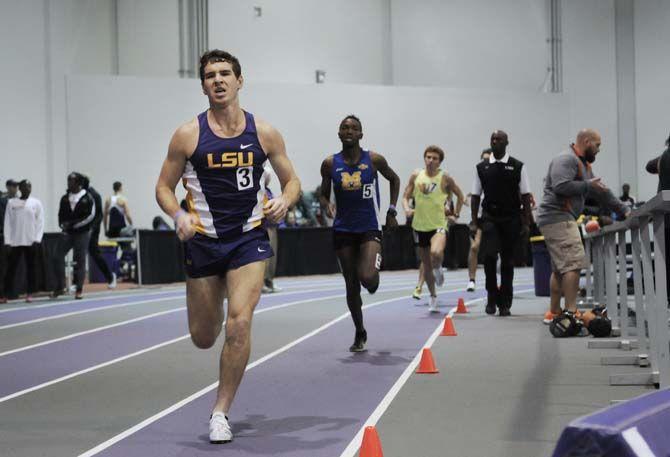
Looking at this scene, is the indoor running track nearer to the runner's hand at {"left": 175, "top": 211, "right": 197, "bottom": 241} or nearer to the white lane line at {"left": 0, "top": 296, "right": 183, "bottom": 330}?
the white lane line at {"left": 0, "top": 296, "right": 183, "bottom": 330}

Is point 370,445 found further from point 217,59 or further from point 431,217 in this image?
point 431,217

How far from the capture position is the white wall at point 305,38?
2491 centimetres

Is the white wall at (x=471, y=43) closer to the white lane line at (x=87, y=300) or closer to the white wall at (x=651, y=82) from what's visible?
the white wall at (x=651, y=82)

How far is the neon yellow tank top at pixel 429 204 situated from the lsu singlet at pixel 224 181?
703 cm

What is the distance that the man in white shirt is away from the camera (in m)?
15.3

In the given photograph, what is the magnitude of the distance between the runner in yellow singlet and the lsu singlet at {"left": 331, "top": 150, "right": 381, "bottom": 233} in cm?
344

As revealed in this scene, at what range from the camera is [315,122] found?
2480 cm

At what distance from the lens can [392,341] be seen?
9.36 metres

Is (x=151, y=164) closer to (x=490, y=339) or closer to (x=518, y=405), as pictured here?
(x=490, y=339)

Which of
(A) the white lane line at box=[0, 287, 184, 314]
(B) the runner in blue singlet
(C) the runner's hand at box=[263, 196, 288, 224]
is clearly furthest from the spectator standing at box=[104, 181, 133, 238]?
(C) the runner's hand at box=[263, 196, 288, 224]

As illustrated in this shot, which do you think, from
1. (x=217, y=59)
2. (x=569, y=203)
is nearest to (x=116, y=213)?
(x=569, y=203)

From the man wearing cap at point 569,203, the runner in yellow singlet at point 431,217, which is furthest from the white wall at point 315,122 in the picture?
the man wearing cap at point 569,203

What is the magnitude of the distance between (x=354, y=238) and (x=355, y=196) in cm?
36

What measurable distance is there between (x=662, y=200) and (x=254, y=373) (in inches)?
134
